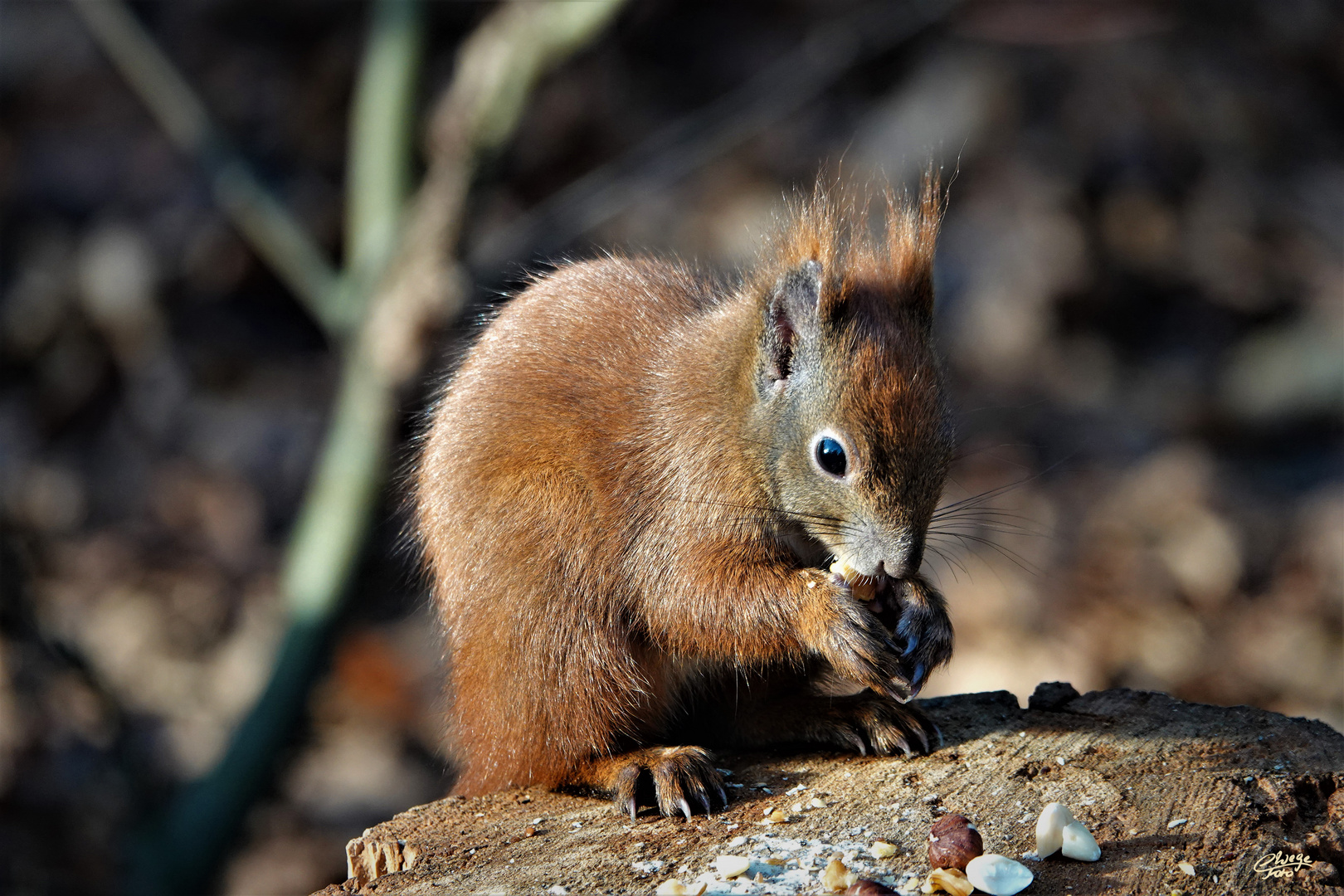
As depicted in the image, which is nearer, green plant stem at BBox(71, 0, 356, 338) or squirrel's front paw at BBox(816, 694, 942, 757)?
squirrel's front paw at BBox(816, 694, 942, 757)

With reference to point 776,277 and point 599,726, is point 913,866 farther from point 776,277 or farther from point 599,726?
Result: point 776,277

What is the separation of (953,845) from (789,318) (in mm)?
1012

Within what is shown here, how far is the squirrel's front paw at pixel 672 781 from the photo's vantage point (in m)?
2.41

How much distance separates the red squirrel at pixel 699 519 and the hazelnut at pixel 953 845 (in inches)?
14.8

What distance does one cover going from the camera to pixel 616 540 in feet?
8.63

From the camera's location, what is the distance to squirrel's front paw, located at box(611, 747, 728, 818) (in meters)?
2.41

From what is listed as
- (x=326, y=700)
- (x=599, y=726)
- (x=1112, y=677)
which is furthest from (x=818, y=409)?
(x=326, y=700)

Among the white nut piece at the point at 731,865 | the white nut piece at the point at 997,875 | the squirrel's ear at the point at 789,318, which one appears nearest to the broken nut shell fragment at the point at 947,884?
the white nut piece at the point at 997,875

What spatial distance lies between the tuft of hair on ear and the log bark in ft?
2.83

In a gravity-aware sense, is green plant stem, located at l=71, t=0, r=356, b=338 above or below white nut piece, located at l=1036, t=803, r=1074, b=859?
above

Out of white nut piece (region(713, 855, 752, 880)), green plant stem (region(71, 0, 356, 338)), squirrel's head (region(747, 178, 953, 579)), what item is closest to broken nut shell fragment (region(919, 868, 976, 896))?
white nut piece (region(713, 855, 752, 880))

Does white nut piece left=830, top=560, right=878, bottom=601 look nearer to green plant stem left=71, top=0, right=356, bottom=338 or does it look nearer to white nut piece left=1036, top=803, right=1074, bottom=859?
white nut piece left=1036, top=803, right=1074, bottom=859

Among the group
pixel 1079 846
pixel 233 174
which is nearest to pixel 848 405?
pixel 1079 846

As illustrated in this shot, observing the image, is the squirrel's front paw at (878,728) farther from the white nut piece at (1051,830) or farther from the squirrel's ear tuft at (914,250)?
the squirrel's ear tuft at (914,250)
